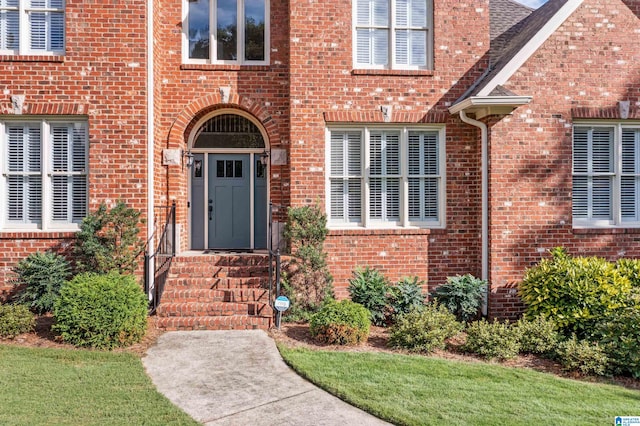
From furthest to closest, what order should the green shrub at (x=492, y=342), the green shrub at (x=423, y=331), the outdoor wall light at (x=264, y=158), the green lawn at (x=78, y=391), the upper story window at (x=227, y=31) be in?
the outdoor wall light at (x=264, y=158) < the upper story window at (x=227, y=31) < the green shrub at (x=423, y=331) < the green shrub at (x=492, y=342) < the green lawn at (x=78, y=391)

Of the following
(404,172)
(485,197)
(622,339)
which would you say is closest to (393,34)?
(404,172)

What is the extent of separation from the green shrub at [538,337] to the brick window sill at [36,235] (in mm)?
7350

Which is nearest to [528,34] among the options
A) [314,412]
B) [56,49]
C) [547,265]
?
[547,265]

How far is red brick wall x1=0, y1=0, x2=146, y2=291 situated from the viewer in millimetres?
8164

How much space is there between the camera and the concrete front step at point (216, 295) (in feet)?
25.7

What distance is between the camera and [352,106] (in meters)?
8.77

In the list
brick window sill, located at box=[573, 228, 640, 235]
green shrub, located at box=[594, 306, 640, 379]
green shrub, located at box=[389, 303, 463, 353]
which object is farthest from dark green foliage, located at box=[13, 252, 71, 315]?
brick window sill, located at box=[573, 228, 640, 235]

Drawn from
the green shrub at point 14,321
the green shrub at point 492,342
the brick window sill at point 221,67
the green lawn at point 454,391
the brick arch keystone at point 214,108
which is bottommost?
the green lawn at point 454,391

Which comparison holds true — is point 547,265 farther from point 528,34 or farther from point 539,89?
point 528,34

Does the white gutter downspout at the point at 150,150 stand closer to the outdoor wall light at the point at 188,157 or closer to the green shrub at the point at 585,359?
the outdoor wall light at the point at 188,157

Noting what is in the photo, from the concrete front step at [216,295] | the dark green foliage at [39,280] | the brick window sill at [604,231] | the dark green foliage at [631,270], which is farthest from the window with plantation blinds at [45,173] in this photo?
the dark green foliage at [631,270]

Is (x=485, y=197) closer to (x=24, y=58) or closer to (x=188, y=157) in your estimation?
(x=188, y=157)

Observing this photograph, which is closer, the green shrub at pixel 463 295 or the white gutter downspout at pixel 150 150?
the green shrub at pixel 463 295

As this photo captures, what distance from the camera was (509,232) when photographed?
848cm
